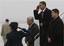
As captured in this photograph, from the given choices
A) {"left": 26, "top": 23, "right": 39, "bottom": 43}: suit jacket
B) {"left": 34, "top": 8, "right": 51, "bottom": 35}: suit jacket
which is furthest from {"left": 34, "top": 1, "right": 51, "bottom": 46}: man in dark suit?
{"left": 26, "top": 23, "right": 39, "bottom": 43}: suit jacket

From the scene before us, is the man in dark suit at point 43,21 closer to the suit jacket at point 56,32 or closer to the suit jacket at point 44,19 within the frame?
the suit jacket at point 44,19

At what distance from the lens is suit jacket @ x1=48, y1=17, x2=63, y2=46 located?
4.89 m

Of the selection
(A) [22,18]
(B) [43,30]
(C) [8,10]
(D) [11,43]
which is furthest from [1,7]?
(B) [43,30]

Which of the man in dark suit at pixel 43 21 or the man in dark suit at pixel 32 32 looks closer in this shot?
the man in dark suit at pixel 43 21

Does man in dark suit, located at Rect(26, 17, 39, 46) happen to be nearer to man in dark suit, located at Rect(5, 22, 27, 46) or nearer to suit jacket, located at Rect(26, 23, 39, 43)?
suit jacket, located at Rect(26, 23, 39, 43)

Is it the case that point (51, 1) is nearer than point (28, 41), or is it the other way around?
point (28, 41)

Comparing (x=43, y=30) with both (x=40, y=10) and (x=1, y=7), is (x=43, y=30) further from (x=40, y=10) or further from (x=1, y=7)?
(x=1, y=7)

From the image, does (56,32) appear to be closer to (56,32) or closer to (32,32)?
(56,32)

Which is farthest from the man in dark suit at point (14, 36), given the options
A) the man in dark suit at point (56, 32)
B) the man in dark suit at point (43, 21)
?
the man in dark suit at point (56, 32)

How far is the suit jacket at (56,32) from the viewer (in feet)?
16.0

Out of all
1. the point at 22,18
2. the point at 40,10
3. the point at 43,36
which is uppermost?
the point at 40,10

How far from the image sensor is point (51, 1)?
46.1ft

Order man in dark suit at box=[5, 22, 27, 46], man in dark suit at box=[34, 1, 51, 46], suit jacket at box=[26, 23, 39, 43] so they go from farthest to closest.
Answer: man in dark suit at box=[5, 22, 27, 46], suit jacket at box=[26, 23, 39, 43], man in dark suit at box=[34, 1, 51, 46]

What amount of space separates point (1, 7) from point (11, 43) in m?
10.5
